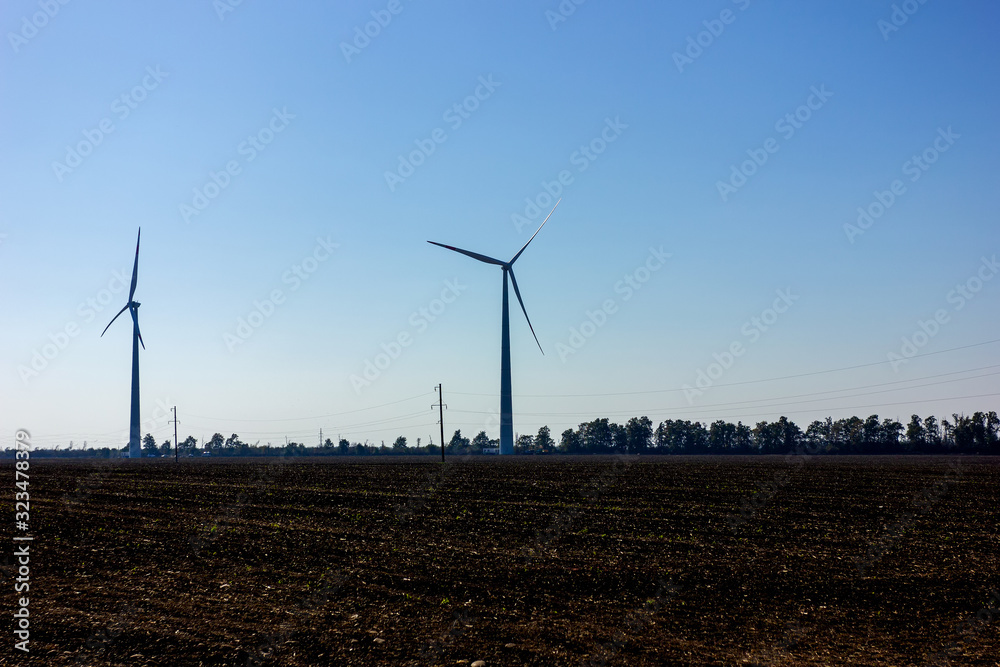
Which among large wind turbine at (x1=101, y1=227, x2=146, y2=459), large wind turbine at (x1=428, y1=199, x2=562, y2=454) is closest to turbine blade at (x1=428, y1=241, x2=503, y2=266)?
large wind turbine at (x1=428, y1=199, x2=562, y2=454)

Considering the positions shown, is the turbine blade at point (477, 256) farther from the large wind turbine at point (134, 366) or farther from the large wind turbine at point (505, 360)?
the large wind turbine at point (134, 366)

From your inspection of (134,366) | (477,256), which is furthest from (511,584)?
(134,366)

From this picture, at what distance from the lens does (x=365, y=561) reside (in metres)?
24.0

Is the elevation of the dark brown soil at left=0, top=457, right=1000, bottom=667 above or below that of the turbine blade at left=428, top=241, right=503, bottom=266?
below

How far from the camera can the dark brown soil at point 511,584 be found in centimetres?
1554

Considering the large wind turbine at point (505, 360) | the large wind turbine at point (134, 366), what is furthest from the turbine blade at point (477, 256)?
the large wind turbine at point (134, 366)

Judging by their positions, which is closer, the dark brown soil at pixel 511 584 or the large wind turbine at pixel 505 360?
the dark brown soil at pixel 511 584

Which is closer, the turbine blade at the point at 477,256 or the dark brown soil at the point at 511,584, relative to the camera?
the dark brown soil at the point at 511,584

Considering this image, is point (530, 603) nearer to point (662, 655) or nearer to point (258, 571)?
point (662, 655)

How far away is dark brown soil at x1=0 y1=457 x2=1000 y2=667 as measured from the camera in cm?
1554

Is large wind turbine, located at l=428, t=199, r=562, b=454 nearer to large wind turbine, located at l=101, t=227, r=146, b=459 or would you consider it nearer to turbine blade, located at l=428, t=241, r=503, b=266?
turbine blade, located at l=428, t=241, r=503, b=266

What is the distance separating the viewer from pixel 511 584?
2103cm

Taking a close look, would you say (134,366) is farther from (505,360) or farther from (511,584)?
(511,584)

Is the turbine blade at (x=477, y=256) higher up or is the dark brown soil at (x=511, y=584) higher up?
the turbine blade at (x=477, y=256)
